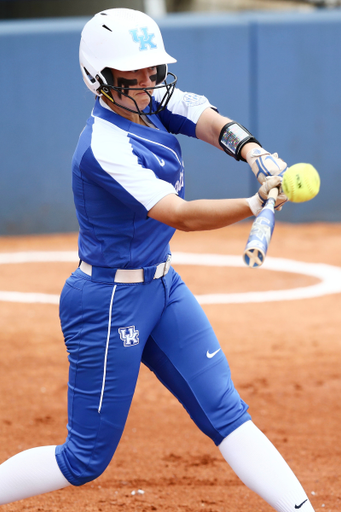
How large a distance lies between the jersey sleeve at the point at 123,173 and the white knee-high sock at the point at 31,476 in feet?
3.38

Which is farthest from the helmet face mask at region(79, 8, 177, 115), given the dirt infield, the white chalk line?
the white chalk line

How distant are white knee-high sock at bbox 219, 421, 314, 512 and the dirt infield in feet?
2.09

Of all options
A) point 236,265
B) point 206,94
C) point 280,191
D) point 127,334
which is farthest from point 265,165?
point 206,94

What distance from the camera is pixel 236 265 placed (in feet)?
25.9

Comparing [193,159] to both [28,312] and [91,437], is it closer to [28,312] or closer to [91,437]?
[28,312]

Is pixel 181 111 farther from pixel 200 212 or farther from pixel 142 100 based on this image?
pixel 200 212

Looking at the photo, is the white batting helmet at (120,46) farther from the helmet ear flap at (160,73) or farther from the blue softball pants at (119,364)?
the blue softball pants at (119,364)

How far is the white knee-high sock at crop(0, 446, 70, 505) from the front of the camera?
104 inches

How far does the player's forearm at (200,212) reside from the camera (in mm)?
2229

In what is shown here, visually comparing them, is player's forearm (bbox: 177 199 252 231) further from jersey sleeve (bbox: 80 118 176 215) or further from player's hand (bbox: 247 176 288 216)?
jersey sleeve (bbox: 80 118 176 215)

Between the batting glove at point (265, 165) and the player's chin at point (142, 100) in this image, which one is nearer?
the batting glove at point (265, 165)

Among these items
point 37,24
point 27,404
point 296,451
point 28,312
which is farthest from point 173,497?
point 37,24

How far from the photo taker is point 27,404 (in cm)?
449

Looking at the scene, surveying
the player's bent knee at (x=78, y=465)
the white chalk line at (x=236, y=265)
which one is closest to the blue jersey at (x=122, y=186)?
the player's bent knee at (x=78, y=465)
